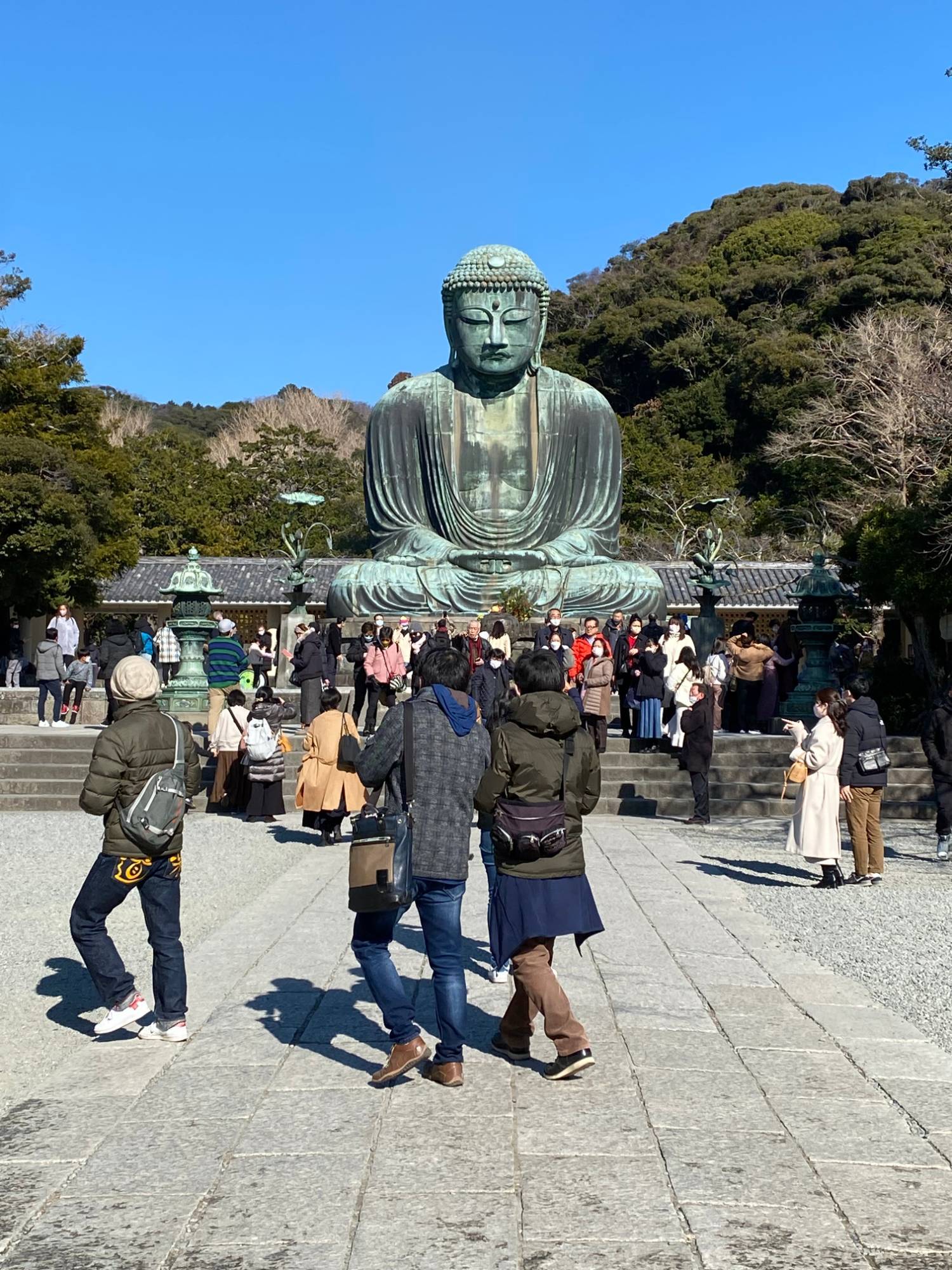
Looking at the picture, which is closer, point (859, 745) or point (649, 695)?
point (859, 745)

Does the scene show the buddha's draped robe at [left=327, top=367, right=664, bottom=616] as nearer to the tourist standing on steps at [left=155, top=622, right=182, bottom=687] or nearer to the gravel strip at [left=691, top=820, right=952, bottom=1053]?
the tourist standing on steps at [left=155, top=622, right=182, bottom=687]

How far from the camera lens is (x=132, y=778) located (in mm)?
4816

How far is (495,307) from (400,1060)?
15.8m

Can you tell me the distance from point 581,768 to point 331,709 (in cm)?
530

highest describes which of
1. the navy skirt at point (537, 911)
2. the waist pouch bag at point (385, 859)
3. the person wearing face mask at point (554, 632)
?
the person wearing face mask at point (554, 632)

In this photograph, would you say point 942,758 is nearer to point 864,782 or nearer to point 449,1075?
point 864,782

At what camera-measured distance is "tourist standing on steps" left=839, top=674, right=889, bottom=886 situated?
344 inches

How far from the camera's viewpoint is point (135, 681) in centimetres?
492

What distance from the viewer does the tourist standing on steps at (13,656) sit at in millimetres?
19984

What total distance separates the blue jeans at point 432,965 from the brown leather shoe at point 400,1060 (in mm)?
20

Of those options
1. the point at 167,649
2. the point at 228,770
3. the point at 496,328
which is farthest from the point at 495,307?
the point at 228,770

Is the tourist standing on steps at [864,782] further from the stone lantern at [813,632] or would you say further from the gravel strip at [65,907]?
the stone lantern at [813,632]

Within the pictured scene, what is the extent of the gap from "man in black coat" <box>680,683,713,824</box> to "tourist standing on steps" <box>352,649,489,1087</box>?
6767 millimetres

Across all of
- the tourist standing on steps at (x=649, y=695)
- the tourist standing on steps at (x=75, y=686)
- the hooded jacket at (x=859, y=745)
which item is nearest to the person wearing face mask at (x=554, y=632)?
the tourist standing on steps at (x=649, y=695)
